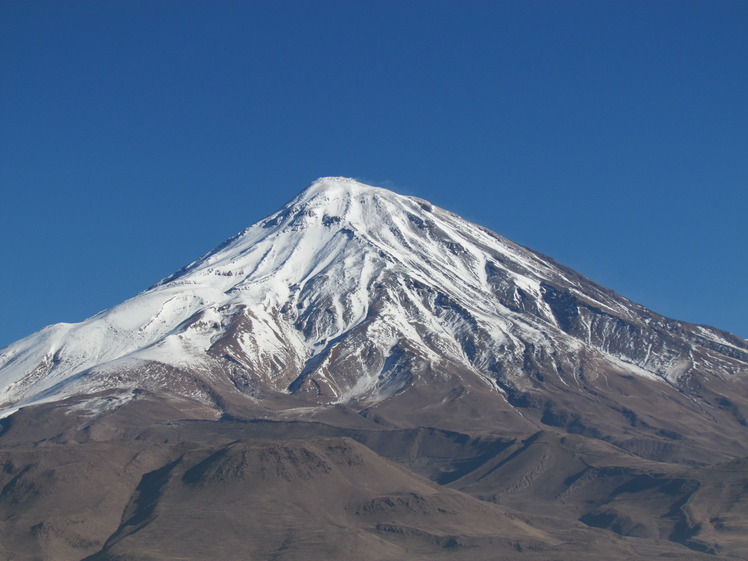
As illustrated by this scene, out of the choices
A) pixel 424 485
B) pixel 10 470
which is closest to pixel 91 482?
pixel 10 470

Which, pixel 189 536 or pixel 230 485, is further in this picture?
pixel 230 485

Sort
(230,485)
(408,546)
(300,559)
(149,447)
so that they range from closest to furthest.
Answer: (300,559) < (408,546) < (230,485) < (149,447)

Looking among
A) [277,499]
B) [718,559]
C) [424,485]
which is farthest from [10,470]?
[718,559]

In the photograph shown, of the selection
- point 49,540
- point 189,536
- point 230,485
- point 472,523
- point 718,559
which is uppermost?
point 718,559

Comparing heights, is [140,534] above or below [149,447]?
below

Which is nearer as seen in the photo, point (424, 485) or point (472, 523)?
point (472, 523)

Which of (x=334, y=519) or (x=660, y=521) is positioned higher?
(x=660, y=521)

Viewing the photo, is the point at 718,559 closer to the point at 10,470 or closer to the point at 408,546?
the point at 408,546

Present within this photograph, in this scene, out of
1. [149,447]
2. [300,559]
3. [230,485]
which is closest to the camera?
[300,559]

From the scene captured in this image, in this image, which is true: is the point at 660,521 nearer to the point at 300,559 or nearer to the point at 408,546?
the point at 408,546
